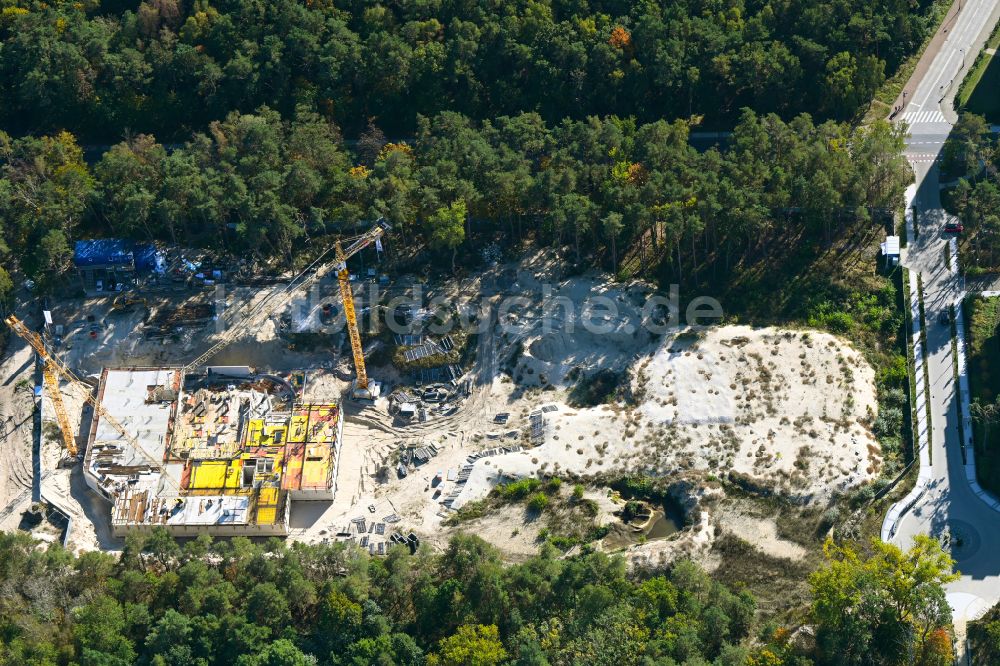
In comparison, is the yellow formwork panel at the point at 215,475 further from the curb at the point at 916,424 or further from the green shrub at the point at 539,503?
the curb at the point at 916,424

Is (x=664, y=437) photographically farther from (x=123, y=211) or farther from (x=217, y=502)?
(x=123, y=211)

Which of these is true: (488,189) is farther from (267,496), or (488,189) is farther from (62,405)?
(62,405)

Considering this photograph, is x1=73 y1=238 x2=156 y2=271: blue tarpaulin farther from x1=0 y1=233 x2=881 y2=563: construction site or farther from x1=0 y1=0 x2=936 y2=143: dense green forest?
x1=0 y1=0 x2=936 y2=143: dense green forest

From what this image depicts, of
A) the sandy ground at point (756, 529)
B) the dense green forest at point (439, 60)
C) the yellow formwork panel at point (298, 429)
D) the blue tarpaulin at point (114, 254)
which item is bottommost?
the yellow formwork panel at point (298, 429)

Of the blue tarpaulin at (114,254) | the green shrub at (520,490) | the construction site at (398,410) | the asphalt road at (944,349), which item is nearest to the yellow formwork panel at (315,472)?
the construction site at (398,410)

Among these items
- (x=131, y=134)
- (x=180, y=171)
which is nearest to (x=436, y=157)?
(x=180, y=171)

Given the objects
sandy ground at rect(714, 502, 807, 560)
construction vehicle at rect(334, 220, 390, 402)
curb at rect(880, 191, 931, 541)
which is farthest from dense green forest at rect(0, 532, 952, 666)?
construction vehicle at rect(334, 220, 390, 402)

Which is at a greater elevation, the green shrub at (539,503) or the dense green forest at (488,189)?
the dense green forest at (488,189)
